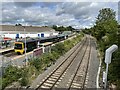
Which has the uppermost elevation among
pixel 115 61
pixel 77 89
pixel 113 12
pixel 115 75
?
pixel 113 12

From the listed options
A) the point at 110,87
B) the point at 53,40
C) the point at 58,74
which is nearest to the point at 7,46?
the point at 53,40

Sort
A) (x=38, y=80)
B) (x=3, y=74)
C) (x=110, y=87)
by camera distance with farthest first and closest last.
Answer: (x=38, y=80)
(x=3, y=74)
(x=110, y=87)

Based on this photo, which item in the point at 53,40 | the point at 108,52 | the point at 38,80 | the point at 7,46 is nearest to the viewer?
the point at 108,52

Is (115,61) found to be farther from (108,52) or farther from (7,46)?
(7,46)

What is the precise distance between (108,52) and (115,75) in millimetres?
2658

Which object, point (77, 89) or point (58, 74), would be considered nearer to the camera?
point (77, 89)

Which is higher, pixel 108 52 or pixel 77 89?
pixel 108 52

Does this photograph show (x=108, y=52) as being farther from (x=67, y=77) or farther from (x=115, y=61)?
(x=67, y=77)

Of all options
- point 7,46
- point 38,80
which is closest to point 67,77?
point 38,80

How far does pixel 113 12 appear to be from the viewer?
67.5m

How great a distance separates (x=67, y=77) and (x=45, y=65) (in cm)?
449

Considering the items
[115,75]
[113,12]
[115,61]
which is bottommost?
[115,75]

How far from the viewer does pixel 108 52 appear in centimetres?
1171

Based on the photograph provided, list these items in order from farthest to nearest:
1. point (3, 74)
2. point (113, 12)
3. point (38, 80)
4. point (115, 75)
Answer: point (113, 12) < point (38, 80) < point (3, 74) < point (115, 75)
